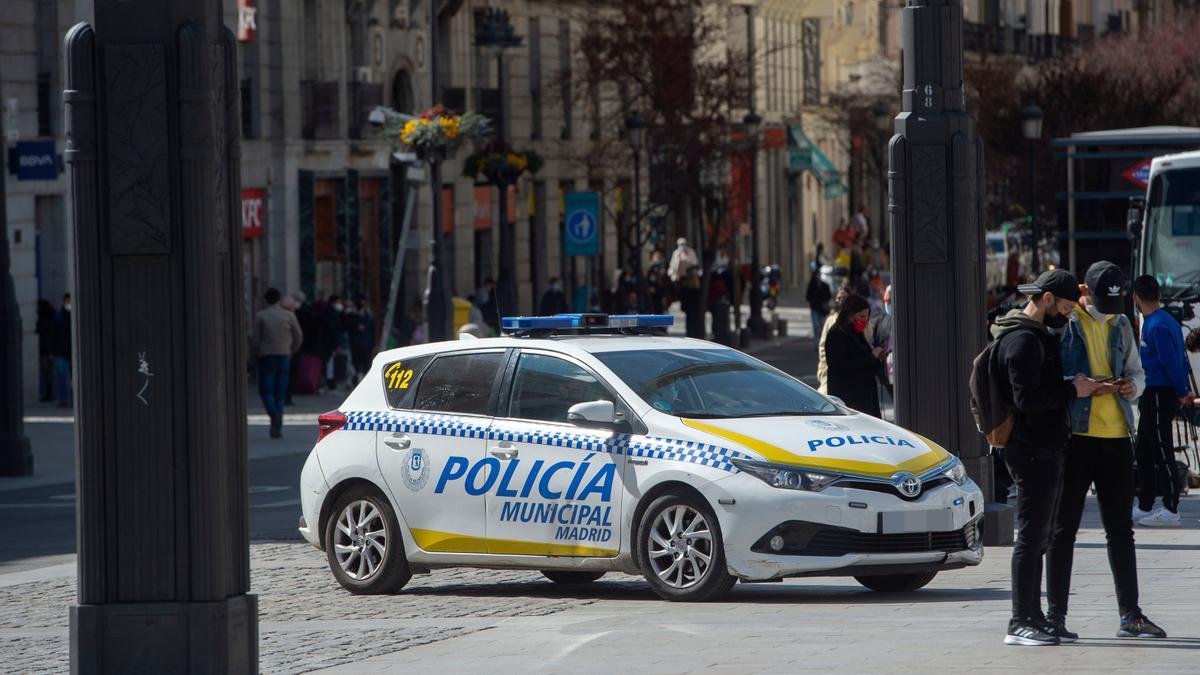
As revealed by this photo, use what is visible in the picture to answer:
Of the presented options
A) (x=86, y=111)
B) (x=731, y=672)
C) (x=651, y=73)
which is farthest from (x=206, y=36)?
(x=651, y=73)

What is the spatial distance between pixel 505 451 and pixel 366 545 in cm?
110

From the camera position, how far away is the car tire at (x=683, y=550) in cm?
1295

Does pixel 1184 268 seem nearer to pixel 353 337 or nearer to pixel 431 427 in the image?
pixel 353 337

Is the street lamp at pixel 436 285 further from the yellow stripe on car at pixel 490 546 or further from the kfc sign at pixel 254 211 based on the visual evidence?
the yellow stripe on car at pixel 490 546

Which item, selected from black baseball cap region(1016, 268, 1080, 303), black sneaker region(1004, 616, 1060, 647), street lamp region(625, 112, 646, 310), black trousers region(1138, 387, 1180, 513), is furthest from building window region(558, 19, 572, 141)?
black sneaker region(1004, 616, 1060, 647)

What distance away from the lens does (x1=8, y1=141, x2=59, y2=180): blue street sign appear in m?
30.4

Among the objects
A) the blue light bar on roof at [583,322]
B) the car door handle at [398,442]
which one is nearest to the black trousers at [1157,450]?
the blue light bar on roof at [583,322]

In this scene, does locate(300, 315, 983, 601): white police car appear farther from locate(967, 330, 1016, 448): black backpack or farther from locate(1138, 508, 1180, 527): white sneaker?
locate(1138, 508, 1180, 527): white sneaker

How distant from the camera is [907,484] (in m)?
12.8

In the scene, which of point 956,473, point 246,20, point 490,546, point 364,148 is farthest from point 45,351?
point 956,473

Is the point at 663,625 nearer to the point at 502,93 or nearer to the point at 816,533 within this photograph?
the point at 816,533

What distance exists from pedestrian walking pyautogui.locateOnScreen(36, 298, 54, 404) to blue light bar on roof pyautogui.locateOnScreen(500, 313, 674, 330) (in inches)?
862

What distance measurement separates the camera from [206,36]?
928 centimetres

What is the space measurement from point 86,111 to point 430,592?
578cm
